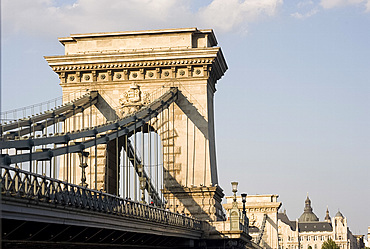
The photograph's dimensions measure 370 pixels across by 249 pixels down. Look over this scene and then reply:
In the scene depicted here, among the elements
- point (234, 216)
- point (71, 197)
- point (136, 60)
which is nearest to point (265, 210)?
point (136, 60)

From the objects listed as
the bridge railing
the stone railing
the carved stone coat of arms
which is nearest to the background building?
the carved stone coat of arms

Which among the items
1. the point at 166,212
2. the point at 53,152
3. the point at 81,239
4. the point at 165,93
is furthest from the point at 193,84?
the point at 53,152

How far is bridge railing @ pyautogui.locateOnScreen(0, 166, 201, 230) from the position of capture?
3105 cm

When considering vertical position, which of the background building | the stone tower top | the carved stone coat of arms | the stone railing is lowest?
the stone railing

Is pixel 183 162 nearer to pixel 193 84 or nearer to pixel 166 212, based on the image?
pixel 193 84

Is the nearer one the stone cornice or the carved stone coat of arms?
the stone cornice

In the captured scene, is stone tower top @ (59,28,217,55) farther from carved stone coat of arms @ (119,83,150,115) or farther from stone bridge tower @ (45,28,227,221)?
carved stone coat of arms @ (119,83,150,115)

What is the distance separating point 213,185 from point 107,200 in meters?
27.5

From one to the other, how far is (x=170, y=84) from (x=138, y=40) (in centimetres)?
527

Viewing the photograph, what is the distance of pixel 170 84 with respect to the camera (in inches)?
2805

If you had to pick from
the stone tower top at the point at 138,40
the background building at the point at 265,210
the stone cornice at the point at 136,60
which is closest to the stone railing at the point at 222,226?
the stone cornice at the point at 136,60

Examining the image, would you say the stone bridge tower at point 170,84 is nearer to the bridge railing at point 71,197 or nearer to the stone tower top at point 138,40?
the stone tower top at point 138,40

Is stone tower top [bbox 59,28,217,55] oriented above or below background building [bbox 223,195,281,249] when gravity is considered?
above

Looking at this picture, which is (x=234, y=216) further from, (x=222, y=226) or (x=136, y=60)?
(x=136, y=60)
